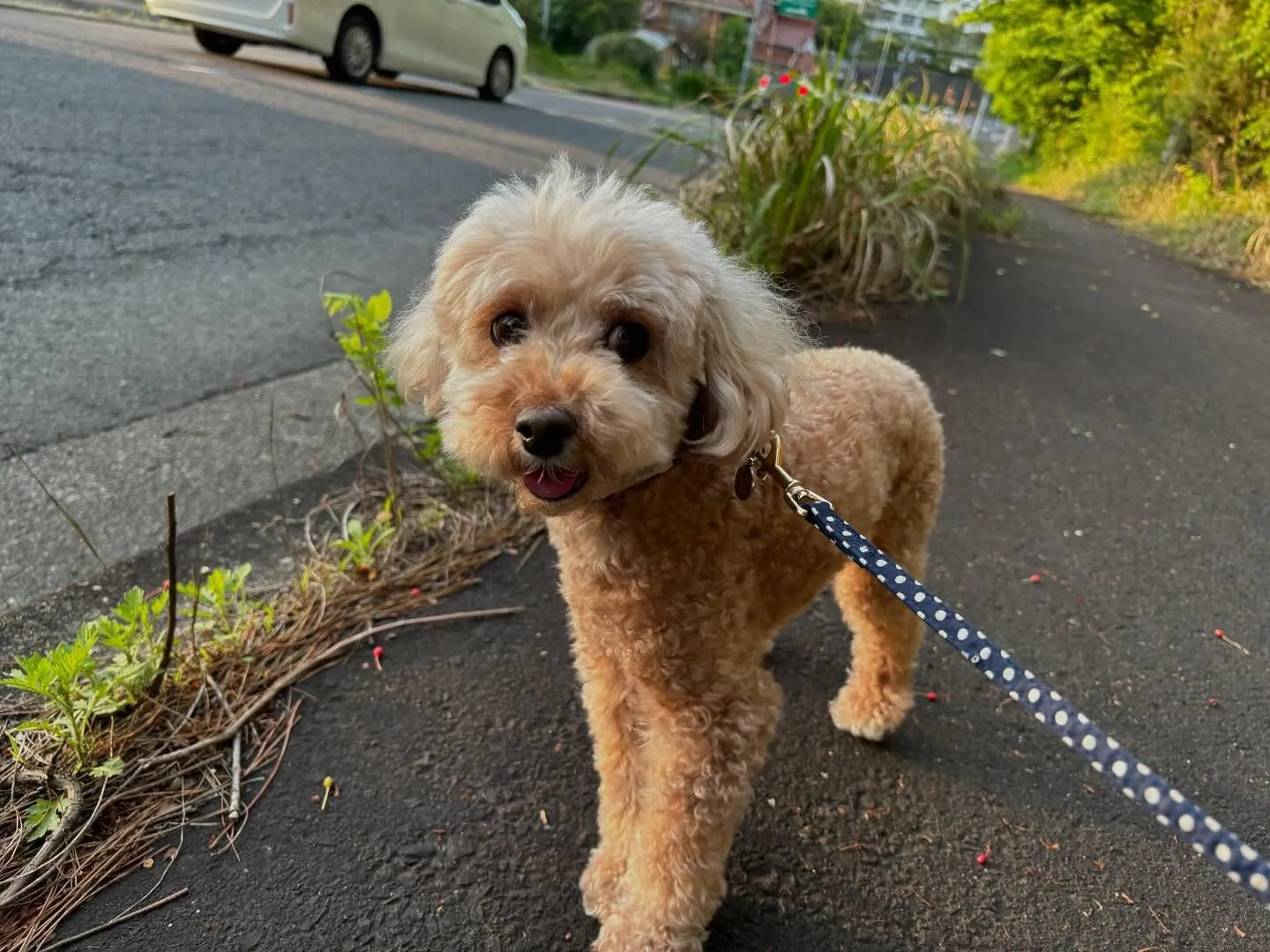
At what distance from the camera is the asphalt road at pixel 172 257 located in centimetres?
268

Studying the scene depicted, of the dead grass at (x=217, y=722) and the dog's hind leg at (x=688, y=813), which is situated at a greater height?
the dog's hind leg at (x=688, y=813)

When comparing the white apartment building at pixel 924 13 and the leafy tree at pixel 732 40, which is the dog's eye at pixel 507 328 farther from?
the leafy tree at pixel 732 40

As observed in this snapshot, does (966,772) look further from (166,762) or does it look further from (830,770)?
(166,762)

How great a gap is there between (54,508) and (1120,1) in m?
20.8

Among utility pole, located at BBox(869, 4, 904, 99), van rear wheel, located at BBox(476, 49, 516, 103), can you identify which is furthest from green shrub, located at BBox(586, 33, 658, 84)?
utility pole, located at BBox(869, 4, 904, 99)

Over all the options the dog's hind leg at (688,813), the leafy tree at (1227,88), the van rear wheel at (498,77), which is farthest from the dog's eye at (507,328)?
the van rear wheel at (498,77)

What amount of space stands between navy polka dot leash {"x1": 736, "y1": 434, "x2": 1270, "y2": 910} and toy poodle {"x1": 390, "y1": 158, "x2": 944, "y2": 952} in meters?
0.27

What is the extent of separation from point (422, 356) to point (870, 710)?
166 cm

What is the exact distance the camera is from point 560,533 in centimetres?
177

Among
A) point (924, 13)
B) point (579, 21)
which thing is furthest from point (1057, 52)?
point (579, 21)

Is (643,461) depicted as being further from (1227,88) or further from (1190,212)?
(1227,88)

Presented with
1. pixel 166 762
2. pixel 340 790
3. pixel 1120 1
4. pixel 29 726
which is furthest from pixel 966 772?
pixel 1120 1

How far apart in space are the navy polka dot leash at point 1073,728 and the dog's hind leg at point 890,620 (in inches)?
33.9

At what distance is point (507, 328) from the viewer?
165cm
